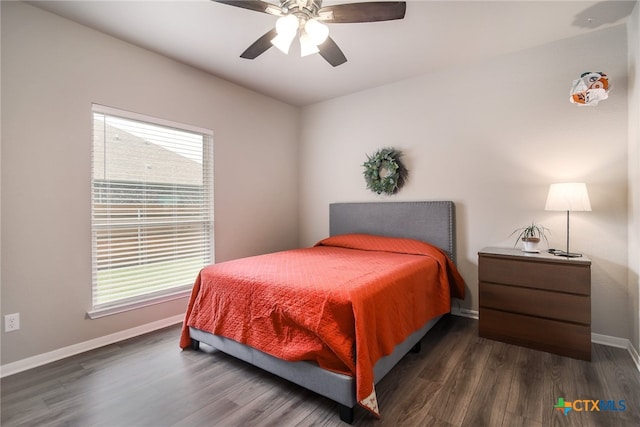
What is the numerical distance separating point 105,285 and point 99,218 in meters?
0.58

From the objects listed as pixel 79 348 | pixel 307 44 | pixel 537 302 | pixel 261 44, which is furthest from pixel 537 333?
pixel 79 348

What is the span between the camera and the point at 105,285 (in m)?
2.46

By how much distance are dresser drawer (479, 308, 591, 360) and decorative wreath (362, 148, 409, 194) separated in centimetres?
161

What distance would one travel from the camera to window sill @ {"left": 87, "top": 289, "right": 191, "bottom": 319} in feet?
7.82

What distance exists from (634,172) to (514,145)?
0.86 m

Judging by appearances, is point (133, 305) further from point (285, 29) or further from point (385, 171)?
point (385, 171)

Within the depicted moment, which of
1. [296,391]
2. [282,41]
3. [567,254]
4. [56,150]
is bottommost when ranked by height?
[296,391]

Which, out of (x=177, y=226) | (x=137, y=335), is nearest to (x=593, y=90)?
(x=177, y=226)

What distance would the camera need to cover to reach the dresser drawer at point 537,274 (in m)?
2.12

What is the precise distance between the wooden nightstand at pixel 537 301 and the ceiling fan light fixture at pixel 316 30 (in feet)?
7.06

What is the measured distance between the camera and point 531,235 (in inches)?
103

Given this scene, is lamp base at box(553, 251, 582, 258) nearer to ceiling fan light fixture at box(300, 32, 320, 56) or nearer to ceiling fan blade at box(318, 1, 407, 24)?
ceiling fan blade at box(318, 1, 407, 24)

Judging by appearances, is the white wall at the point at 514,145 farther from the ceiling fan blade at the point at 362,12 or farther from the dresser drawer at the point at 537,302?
the ceiling fan blade at the point at 362,12

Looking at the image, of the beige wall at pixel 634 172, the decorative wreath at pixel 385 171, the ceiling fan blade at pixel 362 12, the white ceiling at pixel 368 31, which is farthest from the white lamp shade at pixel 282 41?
the beige wall at pixel 634 172
